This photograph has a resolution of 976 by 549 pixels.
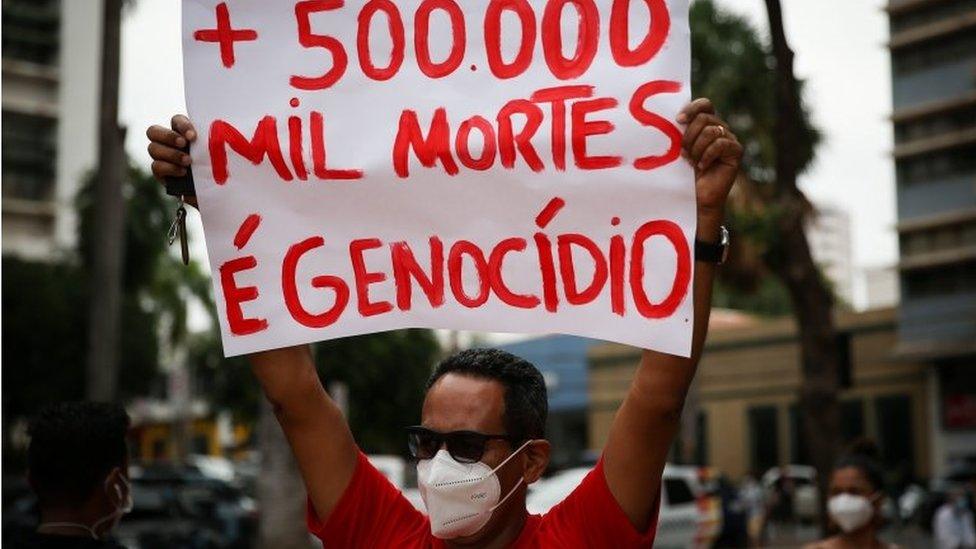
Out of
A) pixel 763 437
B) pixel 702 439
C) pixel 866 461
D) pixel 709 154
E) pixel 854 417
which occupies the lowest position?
pixel 702 439

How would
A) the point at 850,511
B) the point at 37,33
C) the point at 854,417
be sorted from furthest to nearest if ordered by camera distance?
the point at 37,33, the point at 854,417, the point at 850,511

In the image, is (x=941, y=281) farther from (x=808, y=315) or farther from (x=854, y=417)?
(x=808, y=315)

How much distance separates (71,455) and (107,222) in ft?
41.2

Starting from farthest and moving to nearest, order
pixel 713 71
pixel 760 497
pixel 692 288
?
pixel 760 497, pixel 713 71, pixel 692 288

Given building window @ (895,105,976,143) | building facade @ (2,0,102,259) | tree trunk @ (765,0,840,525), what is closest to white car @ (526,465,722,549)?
tree trunk @ (765,0,840,525)

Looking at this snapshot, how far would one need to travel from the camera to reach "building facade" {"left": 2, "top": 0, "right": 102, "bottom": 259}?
170 feet

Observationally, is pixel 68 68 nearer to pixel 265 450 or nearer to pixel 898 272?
pixel 898 272

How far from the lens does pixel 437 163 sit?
308 centimetres

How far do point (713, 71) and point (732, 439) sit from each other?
22.9m

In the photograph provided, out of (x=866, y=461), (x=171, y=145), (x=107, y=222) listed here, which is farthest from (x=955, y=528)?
(x=171, y=145)

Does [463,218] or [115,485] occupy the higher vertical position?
[463,218]

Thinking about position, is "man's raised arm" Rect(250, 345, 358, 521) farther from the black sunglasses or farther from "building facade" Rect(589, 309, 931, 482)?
"building facade" Rect(589, 309, 931, 482)

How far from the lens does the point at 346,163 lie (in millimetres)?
3125

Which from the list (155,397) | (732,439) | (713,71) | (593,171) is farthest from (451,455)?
(155,397)
